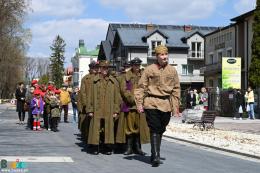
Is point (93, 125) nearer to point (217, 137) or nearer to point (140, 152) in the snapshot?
point (140, 152)

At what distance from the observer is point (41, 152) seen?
12.1 meters

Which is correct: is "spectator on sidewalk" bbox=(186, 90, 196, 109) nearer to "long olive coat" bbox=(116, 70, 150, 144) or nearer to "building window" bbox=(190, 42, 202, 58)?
"long olive coat" bbox=(116, 70, 150, 144)

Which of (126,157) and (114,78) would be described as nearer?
(126,157)

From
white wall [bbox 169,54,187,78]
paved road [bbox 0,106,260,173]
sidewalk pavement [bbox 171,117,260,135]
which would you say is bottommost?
paved road [bbox 0,106,260,173]

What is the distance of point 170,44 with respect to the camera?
3307 inches

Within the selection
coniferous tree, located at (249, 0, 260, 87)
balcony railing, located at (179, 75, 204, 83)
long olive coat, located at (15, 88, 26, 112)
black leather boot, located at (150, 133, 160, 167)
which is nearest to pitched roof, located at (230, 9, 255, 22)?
coniferous tree, located at (249, 0, 260, 87)

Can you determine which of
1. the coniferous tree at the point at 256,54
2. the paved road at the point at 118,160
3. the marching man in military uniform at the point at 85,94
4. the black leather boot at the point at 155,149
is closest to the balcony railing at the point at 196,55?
the coniferous tree at the point at 256,54

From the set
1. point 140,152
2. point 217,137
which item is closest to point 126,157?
point 140,152

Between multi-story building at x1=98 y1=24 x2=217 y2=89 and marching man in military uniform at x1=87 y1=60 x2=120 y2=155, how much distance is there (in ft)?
224

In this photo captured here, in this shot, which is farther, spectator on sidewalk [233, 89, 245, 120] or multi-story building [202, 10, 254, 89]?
multi-story building [202, 10, 254, 89]

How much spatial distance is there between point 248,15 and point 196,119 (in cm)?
3082

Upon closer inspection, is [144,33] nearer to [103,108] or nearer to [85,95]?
[85,95]

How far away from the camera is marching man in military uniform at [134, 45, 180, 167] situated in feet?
33.4

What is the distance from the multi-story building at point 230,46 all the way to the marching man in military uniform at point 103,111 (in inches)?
1611
